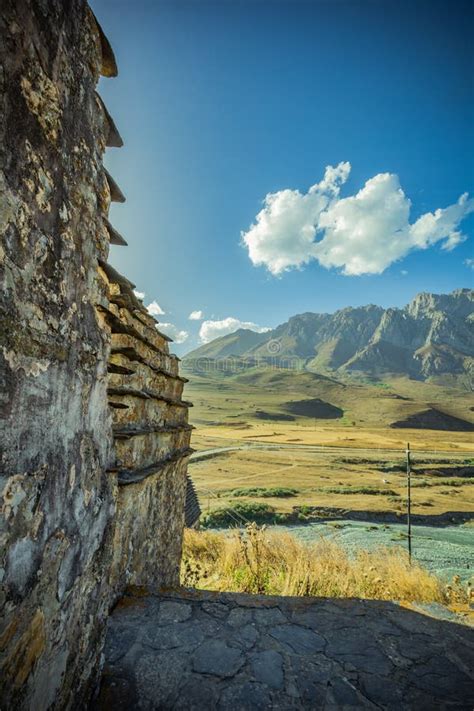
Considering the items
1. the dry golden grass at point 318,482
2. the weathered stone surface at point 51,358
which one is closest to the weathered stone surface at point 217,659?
the weathered stone surface at point 51,358

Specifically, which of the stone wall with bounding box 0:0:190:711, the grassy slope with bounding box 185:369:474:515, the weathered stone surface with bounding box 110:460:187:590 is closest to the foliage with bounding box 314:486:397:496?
the grassy slope with bounding box 185:369:474:515

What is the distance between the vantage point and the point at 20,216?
1.16 m

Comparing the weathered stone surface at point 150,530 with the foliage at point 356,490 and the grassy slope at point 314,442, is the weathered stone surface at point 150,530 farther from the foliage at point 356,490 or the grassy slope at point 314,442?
the foliage at point 356,490

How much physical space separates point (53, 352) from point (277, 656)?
2.50 metres

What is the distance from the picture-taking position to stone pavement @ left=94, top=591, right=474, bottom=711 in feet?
6.59

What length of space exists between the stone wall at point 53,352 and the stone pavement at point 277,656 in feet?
1.77

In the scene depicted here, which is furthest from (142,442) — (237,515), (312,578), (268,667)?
(237,515)

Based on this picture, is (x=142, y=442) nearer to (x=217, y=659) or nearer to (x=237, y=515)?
(x=217, y=659)

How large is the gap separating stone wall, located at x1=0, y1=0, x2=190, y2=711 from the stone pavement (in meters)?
0.54

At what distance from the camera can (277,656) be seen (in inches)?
91.9

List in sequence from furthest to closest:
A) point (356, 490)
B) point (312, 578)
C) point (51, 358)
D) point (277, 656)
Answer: point (356, 490)
point (312, 578)
point (277, 656)
point (51, 358)

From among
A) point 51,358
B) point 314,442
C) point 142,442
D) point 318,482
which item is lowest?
point 314,442

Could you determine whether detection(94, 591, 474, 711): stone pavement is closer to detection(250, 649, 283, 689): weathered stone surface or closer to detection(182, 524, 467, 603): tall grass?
detection(250, 649, 283, 689): weathered stone surface

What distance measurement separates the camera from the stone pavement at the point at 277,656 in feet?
6.59
